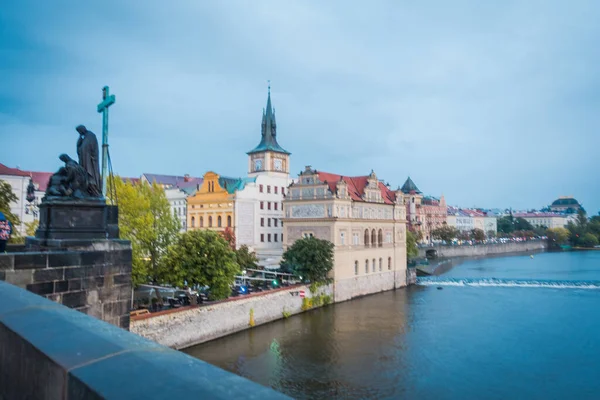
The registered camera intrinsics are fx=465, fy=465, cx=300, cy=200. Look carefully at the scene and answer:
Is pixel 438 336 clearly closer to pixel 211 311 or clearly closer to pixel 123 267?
pixel 211 311

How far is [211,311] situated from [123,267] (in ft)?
50.0

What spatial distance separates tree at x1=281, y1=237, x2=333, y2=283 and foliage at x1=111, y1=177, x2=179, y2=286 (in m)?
9.07

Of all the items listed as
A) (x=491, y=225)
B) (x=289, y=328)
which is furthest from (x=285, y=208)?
(x=491, y=225)

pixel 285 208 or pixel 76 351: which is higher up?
pixel 285 208

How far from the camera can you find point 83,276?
250 inches

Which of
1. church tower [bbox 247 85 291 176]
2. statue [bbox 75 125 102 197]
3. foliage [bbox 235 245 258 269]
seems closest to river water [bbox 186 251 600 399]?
foliage [bbox 235 245 258 269]

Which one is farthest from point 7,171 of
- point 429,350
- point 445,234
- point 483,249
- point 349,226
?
point 483,249

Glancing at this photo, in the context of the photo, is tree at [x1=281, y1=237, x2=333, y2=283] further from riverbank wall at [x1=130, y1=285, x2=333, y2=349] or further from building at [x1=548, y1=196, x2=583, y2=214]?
building at [x1=548, y1=196, x2=583, y2=214]

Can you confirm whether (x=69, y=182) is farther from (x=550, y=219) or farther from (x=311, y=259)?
(x=550, y=219)

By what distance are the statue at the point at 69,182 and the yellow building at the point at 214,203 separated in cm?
3566

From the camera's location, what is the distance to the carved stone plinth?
679cm

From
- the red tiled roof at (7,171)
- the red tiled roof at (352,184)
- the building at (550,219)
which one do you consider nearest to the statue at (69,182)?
the red tiled roof at (352,184)

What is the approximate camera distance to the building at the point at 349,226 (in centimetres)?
3344

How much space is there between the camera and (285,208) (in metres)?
36.1
